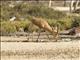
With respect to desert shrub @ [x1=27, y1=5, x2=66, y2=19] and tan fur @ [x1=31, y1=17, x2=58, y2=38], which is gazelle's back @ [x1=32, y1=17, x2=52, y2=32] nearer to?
tan fur @ [x1=31, y1=17, x2=58, y2=38]

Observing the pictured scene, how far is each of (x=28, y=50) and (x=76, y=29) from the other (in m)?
4.48

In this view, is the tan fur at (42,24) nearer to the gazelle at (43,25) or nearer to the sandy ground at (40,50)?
the gazelle at (43,25)

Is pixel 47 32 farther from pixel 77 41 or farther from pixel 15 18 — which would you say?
pixel 15 18

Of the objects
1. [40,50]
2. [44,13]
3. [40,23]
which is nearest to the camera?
[40,50]

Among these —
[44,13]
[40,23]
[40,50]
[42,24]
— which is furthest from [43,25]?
[44,13]


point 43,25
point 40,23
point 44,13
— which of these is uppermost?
point 40,23

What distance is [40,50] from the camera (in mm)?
15062

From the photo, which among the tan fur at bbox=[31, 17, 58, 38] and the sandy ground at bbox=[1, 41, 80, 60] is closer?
the sandy ground at bbox=[1, 41, 80, 60]

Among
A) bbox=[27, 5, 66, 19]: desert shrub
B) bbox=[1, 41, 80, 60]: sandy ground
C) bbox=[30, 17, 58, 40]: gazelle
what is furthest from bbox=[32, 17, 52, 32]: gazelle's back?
bbox=[27, 5, 66, 19]: desert shrub

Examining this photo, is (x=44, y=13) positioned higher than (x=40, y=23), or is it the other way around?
(x=40, y=23)

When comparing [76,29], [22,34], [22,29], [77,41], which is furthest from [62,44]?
[22,29]

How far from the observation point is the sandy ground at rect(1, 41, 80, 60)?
45.4ft

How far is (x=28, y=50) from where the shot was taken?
15102 millimetres

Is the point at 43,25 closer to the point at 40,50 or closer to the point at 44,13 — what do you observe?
the point at 40,50
